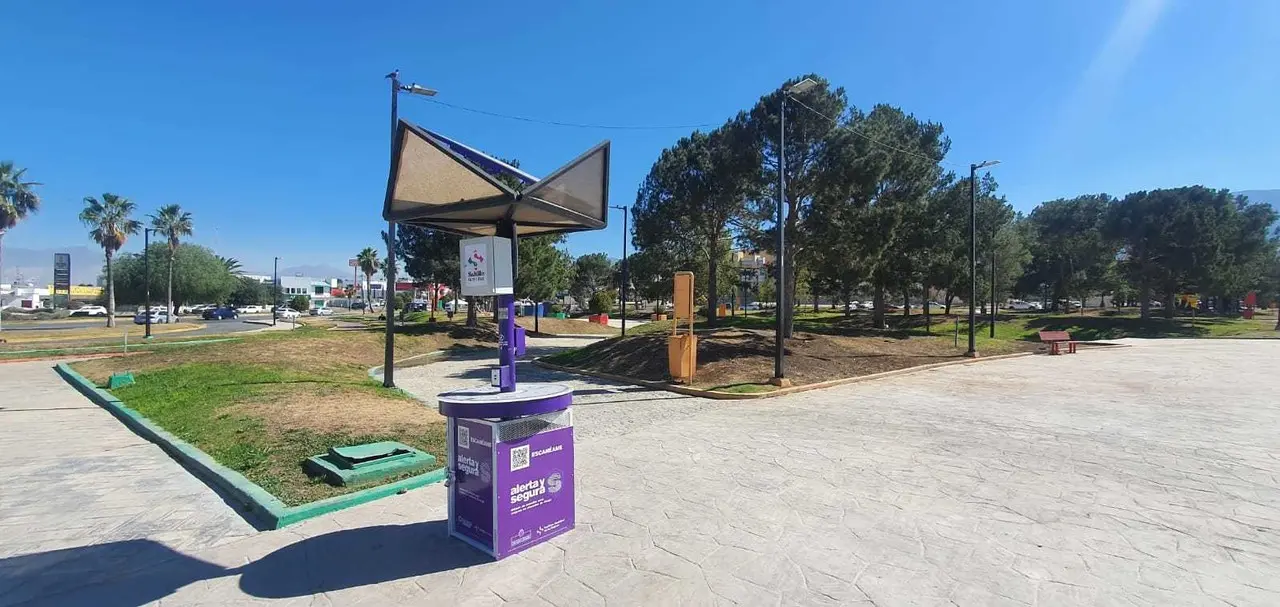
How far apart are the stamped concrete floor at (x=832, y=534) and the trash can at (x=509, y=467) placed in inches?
6.7

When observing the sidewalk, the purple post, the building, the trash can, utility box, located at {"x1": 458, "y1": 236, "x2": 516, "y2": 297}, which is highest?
the building

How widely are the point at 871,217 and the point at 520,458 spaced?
2006 cm

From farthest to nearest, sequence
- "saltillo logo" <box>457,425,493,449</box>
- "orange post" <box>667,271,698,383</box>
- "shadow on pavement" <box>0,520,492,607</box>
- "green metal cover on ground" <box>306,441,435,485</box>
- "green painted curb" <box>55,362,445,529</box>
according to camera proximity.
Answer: "orange post" <box>667,271,698,383</box> < "green metal cover on ground" <box>306,441,435,485</box> < "green painted curb" <box>55,362,445,529</box> < "saltillo logo" <box>457,425,493,449</box> < "shadow on pavement" <box>0,520,492,607</box>

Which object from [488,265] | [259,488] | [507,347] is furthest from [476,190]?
[259,488]

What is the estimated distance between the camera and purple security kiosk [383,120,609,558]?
4.02 m

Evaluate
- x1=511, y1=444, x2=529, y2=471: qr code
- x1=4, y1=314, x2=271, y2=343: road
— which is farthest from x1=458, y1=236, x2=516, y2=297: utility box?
x1=4, y1=314, x2=271, y2=343: road

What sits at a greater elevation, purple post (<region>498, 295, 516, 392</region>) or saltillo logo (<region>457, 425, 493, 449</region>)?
purple post (<region>498, 295, 516, 392</region>)

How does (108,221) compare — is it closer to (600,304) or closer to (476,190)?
(600,304)

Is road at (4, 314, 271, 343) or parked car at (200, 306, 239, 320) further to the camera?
parked car at (200, 306, 239, 320)

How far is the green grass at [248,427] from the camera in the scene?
5668 mm

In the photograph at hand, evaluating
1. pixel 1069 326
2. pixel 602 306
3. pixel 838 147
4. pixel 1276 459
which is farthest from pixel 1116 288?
pixel 1276 459

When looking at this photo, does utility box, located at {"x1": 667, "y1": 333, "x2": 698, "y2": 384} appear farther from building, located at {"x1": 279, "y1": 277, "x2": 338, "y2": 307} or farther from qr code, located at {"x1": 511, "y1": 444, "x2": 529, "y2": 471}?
building, located at {"x1": 279, "y1": 277, "x2": 338, "y2": 307}

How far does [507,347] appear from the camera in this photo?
4.77 m

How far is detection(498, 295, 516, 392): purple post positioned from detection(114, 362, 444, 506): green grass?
1.98 metres
